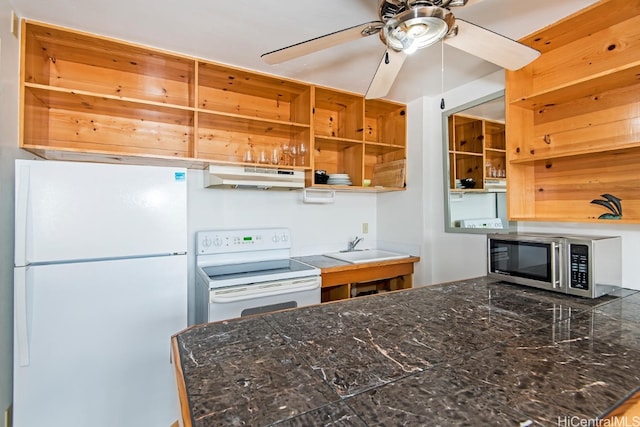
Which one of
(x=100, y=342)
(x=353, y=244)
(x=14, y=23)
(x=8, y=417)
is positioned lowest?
(x=8, y=417)

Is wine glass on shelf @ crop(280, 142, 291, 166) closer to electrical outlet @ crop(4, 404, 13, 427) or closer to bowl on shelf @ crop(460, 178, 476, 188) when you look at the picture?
bowl on shelf @ crop(460, 178, 476, 188)

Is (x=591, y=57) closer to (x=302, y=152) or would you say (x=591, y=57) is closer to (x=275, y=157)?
(x=302, y=152)

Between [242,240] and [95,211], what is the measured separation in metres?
1.07

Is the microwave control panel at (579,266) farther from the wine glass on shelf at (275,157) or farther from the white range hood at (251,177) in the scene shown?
the wine glass on shelf at (275,157)

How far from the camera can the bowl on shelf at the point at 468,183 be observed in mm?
2330

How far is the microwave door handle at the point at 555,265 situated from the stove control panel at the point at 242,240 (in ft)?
5.96

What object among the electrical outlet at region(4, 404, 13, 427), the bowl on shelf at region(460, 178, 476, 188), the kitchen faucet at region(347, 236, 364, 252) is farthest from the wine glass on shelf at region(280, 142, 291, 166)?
the electrical outlet at region(4, 404, 13, 427)

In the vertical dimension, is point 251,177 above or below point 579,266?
above

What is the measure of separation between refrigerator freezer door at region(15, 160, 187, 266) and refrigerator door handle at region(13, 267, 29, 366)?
0.22 ft

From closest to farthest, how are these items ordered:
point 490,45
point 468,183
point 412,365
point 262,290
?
1. point 412,365
2. point 490,45
3. point 262,290
4. point 468,183

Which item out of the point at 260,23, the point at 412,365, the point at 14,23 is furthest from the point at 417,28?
the point at 14,23

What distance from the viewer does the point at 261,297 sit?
197cm

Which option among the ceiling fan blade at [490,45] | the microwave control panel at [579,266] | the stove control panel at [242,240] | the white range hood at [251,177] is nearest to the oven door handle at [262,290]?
the stove control panel at [242,240]

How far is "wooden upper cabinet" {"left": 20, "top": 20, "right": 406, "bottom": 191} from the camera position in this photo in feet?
5.94
